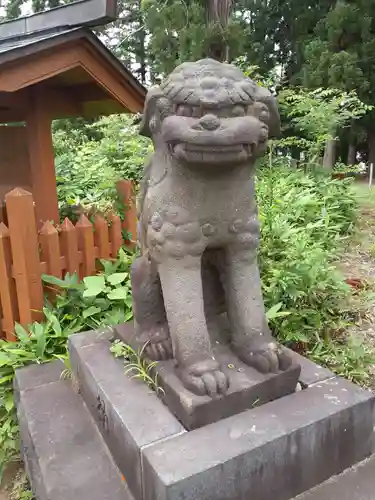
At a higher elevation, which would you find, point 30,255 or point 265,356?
point 30,255

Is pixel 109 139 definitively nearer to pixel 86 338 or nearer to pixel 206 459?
pixel 86 338

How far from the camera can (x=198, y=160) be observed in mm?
1515

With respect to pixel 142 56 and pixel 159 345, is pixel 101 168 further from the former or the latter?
pixel 142 56

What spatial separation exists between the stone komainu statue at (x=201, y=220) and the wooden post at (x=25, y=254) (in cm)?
112

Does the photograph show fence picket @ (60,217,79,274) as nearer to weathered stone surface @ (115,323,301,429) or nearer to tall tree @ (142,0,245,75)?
weathered stone surface @ (115,323,301,429)

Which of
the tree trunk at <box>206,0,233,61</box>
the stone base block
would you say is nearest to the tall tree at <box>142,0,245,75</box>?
the tree trunk at <box>206,0,233,61</box>

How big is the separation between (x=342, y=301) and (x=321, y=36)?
36.0 feet

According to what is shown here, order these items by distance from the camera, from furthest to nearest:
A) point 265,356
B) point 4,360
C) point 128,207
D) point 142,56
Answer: point 142,56 < point 128,207 < point 4,360 < point 265,356

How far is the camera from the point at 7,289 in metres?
2.83

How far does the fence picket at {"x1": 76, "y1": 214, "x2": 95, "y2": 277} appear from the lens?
3223 millimetres

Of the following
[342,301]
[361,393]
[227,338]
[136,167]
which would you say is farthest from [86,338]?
[136,167]

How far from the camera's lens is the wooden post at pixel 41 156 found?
329 centimetres

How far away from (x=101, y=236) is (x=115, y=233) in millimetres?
167

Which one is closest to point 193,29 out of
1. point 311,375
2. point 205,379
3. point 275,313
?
point 275,313
